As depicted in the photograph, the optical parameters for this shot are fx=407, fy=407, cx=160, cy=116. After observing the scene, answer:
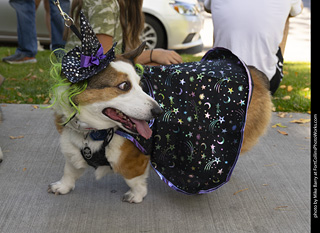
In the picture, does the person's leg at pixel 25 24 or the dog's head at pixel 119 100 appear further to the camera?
the person's leg at pixel 25 24

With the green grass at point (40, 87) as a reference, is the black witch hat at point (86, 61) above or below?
above

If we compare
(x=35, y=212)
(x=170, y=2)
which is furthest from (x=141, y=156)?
(x=170, y=2)

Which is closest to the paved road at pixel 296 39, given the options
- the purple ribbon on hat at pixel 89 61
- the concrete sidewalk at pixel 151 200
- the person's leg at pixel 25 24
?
the person's leg at pixel 25 24

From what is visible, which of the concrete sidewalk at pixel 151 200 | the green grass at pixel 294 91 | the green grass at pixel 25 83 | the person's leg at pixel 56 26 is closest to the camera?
the concrete sidewalk at pixel 151 200

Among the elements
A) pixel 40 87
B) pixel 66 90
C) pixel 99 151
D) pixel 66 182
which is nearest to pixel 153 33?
pixel 40 87

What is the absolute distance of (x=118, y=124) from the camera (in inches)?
98.6

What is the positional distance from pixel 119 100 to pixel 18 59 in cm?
485

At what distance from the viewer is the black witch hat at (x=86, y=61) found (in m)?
2.36

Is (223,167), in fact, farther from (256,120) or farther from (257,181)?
(257,181)

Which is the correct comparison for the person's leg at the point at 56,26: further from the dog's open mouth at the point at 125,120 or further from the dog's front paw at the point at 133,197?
the dog's open mouth at the point at 125,120

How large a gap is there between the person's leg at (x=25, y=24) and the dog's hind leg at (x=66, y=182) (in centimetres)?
417

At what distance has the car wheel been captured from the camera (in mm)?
7965

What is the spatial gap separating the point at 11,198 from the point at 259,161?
2198mm

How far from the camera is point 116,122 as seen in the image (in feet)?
8.17
